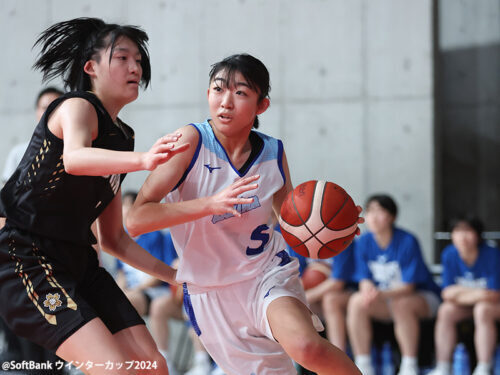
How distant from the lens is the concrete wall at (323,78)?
6.88 m

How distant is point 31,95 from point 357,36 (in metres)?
3.89

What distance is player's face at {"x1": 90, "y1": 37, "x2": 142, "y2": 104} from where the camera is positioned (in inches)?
113

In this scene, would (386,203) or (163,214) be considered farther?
(386,203)

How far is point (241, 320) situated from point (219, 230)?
0.45m

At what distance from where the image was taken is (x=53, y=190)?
2.67 m

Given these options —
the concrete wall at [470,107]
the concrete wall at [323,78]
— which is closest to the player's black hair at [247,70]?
the concrete wall at [323,78]

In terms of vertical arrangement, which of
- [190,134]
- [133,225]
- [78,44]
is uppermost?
[78,44]

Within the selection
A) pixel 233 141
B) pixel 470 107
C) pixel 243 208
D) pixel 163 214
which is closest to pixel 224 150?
pixel 233 141

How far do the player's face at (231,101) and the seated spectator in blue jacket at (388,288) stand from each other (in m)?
2.88

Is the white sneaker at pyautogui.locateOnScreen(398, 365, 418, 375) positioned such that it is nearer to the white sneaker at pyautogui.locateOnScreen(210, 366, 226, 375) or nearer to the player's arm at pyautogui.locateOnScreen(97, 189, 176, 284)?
the white sneaker at pyautogui.locateOnScreen(210, 366, 226, 375)

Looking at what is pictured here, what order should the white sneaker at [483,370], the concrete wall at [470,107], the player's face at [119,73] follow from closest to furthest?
the player's face at [119,73] < the white sneaker at [483,370] < the concrete wall at [470,107]

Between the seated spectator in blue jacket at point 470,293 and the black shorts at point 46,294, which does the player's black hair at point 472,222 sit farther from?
the black shorts at point 46,294

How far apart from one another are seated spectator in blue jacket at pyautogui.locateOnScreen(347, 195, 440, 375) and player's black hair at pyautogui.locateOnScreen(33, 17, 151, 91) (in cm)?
324

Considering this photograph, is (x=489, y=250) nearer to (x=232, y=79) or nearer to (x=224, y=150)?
(x=224, y=150)
